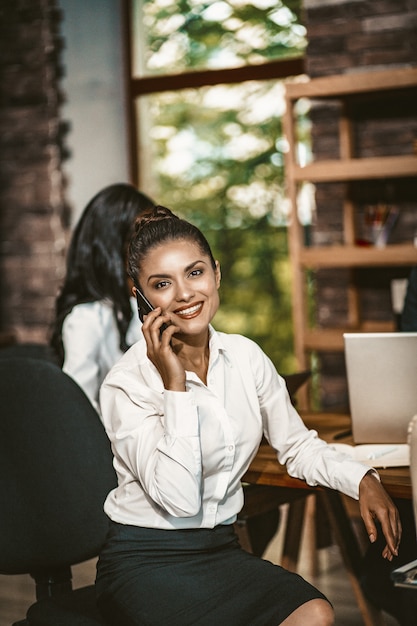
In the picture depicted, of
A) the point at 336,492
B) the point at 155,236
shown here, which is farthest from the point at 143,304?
the point at 336,492

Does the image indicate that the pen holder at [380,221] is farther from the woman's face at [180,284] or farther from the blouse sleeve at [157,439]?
the blouse sleeve at [157,439]

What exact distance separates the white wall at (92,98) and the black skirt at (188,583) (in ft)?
11.7

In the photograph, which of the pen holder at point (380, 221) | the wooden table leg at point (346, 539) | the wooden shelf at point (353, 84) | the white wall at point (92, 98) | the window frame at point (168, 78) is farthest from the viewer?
the white wall at point (92, 98)

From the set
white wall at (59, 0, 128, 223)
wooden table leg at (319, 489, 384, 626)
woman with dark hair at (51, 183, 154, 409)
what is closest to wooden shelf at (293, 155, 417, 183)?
woman with dark hair at (51, 183, 154, 409)

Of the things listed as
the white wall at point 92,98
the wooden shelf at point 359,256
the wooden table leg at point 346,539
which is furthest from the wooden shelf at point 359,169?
the wooden table leg at point 346,539

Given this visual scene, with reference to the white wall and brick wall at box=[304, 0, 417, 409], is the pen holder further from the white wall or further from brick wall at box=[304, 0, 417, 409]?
the white wall

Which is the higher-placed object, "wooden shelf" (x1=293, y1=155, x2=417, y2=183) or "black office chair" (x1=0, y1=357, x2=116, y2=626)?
"wooden shelf" (x1=293, y1=155, x2=417, y2=183)

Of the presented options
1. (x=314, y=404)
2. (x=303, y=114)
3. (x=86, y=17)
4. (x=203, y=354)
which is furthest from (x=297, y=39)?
(x=203, y=354)

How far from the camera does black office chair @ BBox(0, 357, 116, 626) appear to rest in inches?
79.5

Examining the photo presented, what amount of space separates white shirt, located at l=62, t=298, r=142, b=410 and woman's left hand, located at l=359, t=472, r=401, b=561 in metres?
1.27

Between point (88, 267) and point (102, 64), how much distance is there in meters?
2.48

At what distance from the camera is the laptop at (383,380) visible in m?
2.03

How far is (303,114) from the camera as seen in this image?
4660 mm

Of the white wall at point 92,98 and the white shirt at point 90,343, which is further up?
the white wall at point 92,98
